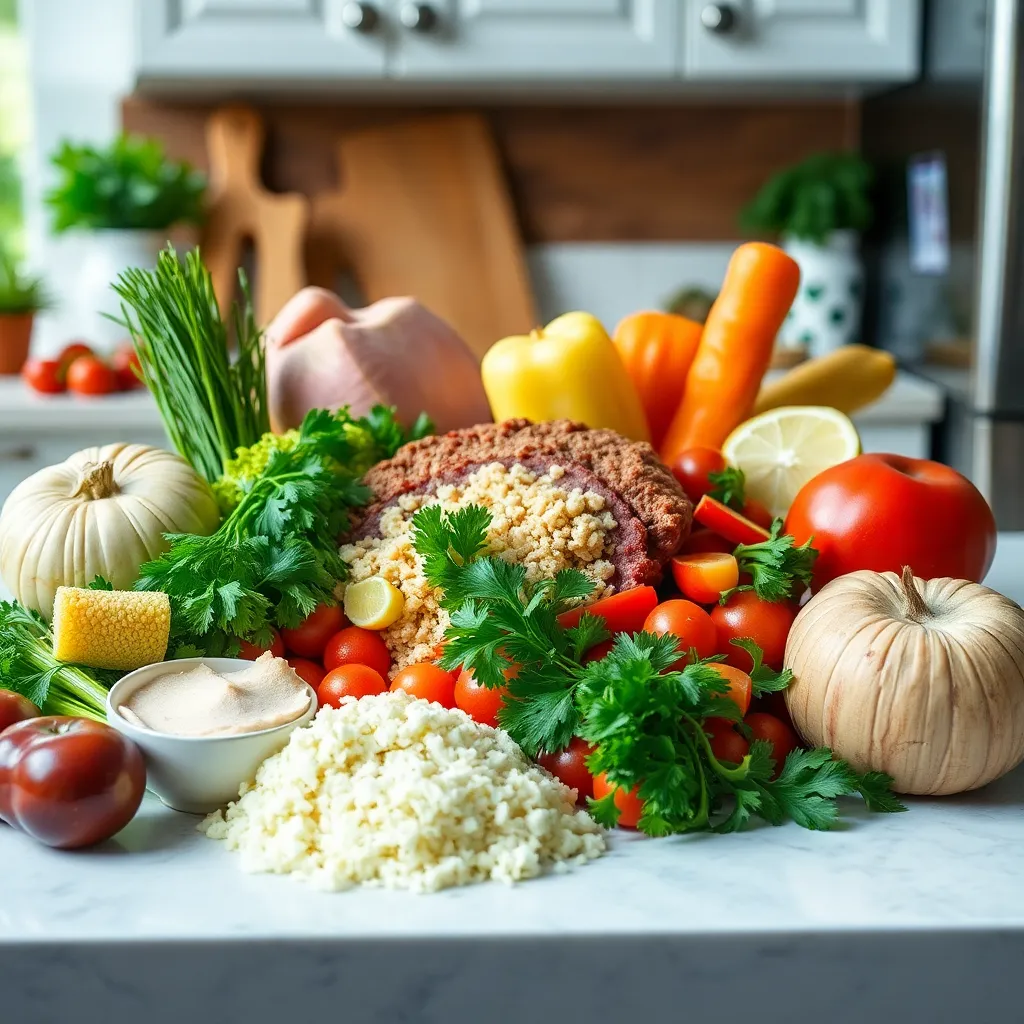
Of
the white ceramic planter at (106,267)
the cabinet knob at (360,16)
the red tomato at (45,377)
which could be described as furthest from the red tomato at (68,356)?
the cabinet knob at (360,16)

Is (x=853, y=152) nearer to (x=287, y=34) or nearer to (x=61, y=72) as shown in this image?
(x=287, y=34)

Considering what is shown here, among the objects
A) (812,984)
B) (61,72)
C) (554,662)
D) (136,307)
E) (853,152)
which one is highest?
(61,72)

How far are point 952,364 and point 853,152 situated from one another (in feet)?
2.81

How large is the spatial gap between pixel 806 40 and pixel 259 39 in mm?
1126

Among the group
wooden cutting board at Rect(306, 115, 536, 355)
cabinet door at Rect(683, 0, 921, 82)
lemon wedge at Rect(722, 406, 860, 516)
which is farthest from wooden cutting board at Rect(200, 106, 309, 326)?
lemon wedge at Rect(722, 406, 860, 516)

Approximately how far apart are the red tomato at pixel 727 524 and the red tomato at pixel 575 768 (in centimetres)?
28

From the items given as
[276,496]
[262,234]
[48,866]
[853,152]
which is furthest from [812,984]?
Result: [853,152]

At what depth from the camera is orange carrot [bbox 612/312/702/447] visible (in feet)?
4.52

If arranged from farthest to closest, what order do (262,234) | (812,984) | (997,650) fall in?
(262,234) < (997,650) < (812,984)

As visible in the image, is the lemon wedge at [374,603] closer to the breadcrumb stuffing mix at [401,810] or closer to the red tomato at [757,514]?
the breadcrumb stuffing mix at [401,810]

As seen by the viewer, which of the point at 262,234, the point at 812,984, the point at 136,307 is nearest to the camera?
the point at 812,984

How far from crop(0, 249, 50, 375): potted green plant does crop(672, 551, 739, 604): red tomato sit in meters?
2.14

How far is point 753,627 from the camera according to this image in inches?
36.2

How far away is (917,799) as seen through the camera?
→ 832 mm
